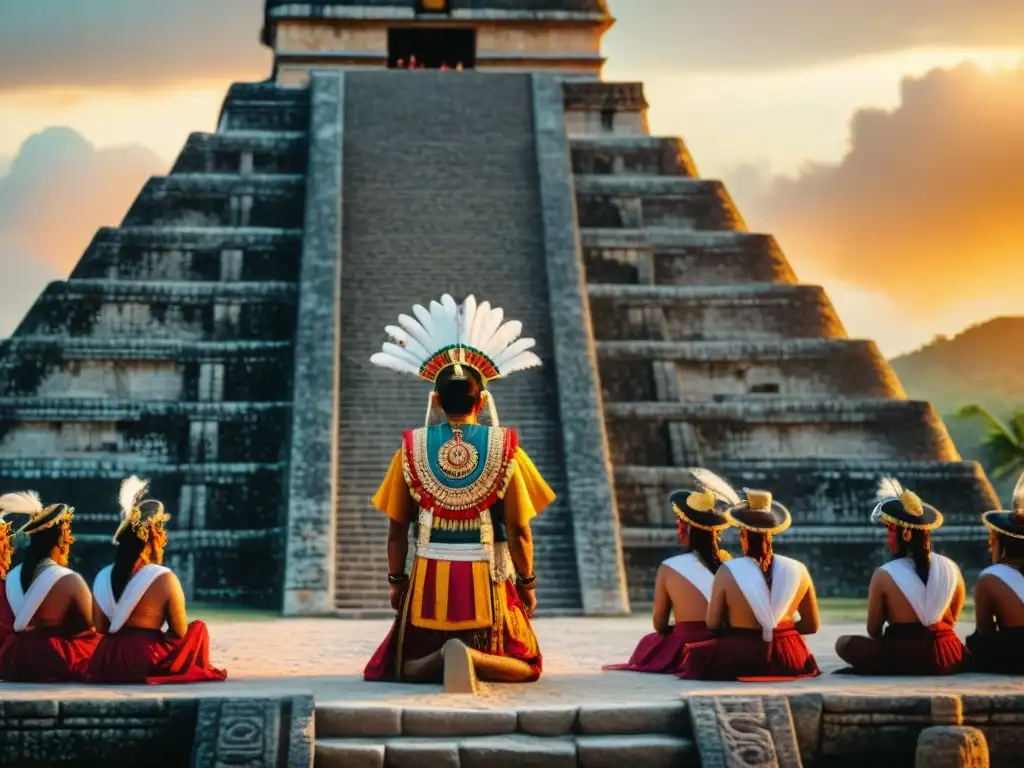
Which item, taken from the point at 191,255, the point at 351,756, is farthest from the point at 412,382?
the point at 351,756

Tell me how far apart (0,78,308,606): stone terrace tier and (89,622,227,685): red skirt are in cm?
691

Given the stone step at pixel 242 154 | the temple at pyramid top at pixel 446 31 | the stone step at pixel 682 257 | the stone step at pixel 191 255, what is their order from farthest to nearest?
the temple at pyramid top at pixel 446 31, the stone step at pixel 242 154, the stone step at pixel 682 257, the stone step at pixel 191 255

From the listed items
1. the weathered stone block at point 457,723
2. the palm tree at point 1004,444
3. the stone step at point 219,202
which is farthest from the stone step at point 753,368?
the palm tree at point 1004,444

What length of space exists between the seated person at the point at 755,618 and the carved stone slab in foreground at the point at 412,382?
234 inches

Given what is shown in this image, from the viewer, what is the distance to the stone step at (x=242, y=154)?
66.5 ft

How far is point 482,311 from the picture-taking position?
8.08 meters

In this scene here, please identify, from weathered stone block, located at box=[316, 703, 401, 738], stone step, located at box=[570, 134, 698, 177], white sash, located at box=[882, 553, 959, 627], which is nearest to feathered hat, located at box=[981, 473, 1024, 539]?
white sash, located at box=[882, 553, 959, 627]

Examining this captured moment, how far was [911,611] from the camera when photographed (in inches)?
304

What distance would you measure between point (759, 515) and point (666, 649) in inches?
42.0

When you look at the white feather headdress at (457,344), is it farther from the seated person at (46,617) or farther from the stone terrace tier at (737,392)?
the stone terrace tier at (737,392)

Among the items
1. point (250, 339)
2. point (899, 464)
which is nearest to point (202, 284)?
point (250, 339)

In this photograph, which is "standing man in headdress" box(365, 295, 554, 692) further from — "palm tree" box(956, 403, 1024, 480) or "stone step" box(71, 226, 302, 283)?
"palm tree" box(956, 403, 1024, 480)

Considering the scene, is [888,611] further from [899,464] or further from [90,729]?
[899,464]

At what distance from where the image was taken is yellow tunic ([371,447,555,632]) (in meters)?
7.49
